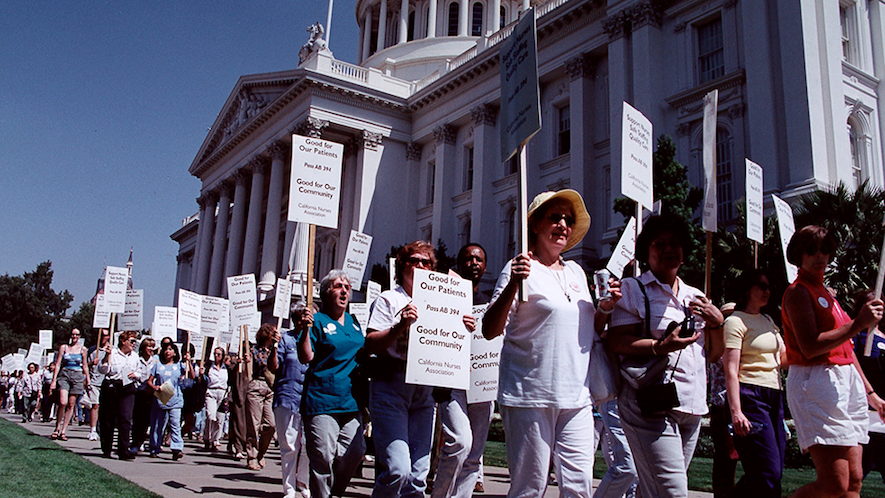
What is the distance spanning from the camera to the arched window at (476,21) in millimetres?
52750

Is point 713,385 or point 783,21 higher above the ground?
point 783,21

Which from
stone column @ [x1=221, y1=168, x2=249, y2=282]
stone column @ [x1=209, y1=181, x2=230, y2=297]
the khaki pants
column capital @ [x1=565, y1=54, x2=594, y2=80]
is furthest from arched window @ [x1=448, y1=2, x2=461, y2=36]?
the khaki pants

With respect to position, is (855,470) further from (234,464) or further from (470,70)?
(470,70)

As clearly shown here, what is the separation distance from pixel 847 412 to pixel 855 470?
33cm

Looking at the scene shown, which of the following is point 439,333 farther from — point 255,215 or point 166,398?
point 255,215

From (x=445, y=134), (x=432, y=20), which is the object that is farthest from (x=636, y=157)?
(x=432, y=20)

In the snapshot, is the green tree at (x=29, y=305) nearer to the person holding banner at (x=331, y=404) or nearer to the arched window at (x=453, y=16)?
the arched window at (x=453, y=16)

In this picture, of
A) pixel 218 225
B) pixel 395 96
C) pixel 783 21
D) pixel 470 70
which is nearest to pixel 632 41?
pixel 783 21

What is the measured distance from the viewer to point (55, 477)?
→ 793cm

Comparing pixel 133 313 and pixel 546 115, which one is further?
pixel 546 115

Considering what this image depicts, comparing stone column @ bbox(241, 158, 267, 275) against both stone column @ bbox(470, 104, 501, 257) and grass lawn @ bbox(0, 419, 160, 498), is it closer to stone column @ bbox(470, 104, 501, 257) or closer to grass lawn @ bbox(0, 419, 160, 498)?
stone column @ bbox(470, 104, 501, 257)

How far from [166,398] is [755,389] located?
29.2 feet

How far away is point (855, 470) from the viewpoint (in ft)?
13.7

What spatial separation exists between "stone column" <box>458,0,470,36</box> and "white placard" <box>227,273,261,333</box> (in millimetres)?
42821
